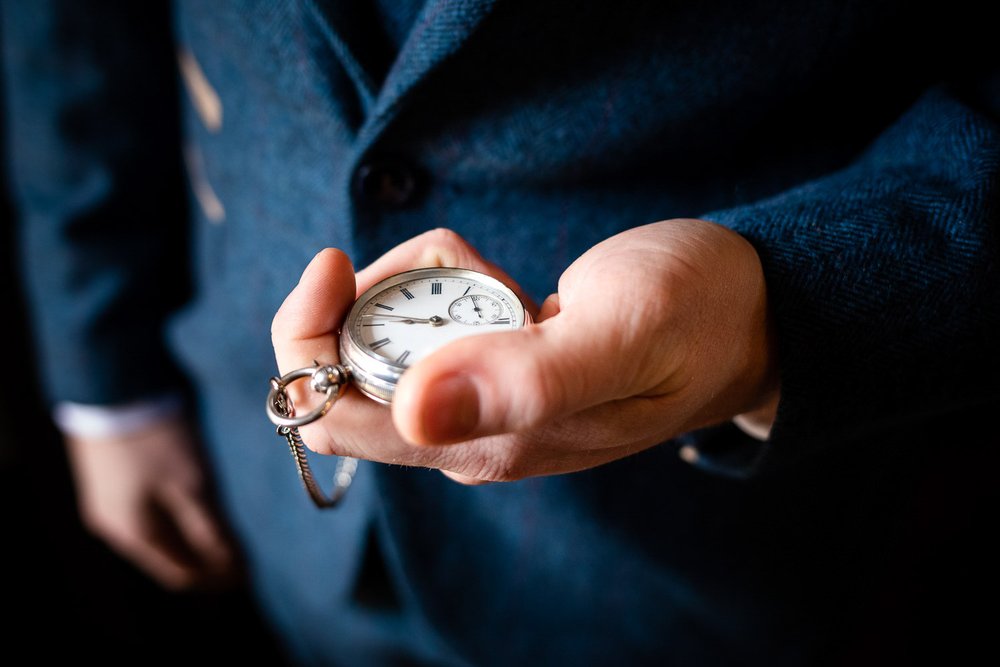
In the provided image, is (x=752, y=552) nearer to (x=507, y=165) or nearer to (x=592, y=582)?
(x=592, y=582)

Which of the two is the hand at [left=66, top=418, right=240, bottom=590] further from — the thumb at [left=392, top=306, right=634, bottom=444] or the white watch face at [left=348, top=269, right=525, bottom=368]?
the thumb at [left=392, top=306, right=634, bottom=444]

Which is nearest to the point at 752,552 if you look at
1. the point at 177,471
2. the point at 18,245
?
the point at 177,471

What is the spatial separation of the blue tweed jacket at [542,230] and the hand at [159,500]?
0.07 m

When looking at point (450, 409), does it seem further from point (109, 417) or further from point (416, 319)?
point (109, 417)

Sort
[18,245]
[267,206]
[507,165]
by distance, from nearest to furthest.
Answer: [507,165] < [267,206] < [18,245]

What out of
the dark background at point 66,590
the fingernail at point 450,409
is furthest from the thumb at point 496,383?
the dark background at point 66,590

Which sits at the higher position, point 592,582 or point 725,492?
point 725,492

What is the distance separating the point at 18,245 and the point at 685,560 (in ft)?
5.05

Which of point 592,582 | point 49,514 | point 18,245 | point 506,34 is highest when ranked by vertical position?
point 506,34

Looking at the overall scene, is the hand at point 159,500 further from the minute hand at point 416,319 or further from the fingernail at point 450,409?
the fingernail at point 450,409

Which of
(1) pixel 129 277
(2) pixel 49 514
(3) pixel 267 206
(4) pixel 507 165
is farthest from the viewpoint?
(2) pixel 49 514

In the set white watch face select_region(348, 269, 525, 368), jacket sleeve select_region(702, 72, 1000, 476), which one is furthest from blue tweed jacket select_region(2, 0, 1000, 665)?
white watch face select_region(348, 269, 525, 368)

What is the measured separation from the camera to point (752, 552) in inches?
38.9

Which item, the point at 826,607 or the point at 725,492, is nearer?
the point at 725,492
